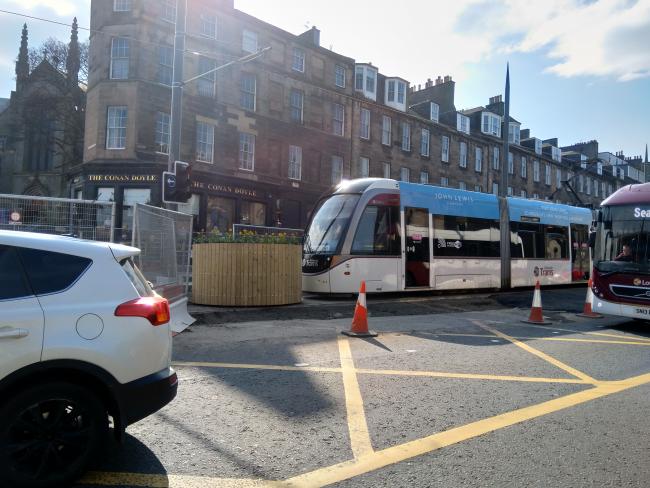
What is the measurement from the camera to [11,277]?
291 centimetres

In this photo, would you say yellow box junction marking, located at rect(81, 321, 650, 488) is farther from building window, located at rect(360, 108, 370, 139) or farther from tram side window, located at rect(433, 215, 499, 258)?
building window, located at rect(360, 108, 370, 139)

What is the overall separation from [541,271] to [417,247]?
242 inches

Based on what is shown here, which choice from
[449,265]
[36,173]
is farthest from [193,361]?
[36,173]

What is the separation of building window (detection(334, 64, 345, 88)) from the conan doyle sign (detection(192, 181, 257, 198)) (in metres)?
9.36

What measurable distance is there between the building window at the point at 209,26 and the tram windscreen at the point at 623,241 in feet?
67.1

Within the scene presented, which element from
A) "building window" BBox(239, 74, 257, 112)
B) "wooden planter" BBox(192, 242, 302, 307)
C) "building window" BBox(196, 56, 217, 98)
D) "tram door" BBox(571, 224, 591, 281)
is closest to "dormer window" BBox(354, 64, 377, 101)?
"building window" BBox(239, 74, 257, 112)

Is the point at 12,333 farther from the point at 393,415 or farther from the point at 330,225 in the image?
the point at 330,225

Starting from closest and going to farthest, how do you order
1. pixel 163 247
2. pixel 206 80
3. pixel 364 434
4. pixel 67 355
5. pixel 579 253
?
pixel 67 355 → pixel 364 434 → pixel 163 247 → pixel 579 253 → pixel 206 80

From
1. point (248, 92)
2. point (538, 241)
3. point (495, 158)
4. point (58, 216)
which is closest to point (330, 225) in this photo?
point (58, 216)

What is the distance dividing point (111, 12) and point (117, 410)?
80.1 feet

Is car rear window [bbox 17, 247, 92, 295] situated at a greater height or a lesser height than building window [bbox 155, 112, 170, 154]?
lesser

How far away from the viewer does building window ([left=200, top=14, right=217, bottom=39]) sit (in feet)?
78.4

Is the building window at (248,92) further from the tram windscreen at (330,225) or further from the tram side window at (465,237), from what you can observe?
the tram side window at (465,237)

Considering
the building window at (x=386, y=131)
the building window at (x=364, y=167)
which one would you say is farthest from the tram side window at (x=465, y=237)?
the building window at (x=386, y=131)
